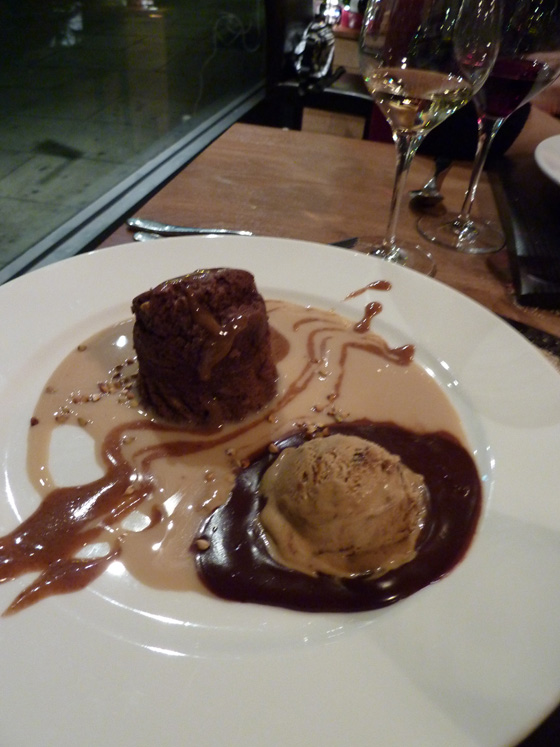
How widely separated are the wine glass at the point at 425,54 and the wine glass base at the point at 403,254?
451 millimetres

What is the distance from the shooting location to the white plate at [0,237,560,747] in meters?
0.79

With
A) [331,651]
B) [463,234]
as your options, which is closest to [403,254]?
[463,234]

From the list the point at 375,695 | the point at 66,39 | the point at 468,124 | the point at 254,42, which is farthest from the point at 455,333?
the point at 254,42

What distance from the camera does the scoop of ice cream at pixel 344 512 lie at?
3.74ft

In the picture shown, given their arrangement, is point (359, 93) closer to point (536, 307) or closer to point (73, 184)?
point (73, 184)

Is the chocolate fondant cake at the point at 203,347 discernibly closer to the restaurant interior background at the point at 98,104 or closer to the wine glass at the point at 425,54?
the wine glass at the point at 425,54

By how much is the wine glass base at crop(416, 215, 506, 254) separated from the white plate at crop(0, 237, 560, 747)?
33.5 inches

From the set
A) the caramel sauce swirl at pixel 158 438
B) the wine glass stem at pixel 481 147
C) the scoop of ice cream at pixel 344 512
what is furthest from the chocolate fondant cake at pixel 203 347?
the wine glass stem at pixel 481 147

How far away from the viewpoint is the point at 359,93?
3.43 m

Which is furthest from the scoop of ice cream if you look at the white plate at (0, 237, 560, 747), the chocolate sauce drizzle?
the white plate at (0, 237, 560, 747)

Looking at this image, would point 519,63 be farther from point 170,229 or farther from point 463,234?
point 170,229

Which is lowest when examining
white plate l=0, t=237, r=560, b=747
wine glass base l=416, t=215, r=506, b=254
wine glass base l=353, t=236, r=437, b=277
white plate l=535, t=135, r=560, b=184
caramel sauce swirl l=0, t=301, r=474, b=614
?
caramel sauce swirl l=0, t=301, r=474, b=614

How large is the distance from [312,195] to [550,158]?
1.06 m

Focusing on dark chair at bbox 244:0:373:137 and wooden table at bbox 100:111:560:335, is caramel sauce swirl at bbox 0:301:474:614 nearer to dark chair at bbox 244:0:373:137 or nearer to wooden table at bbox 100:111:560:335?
wooden table at bbox 100:111:560:335
